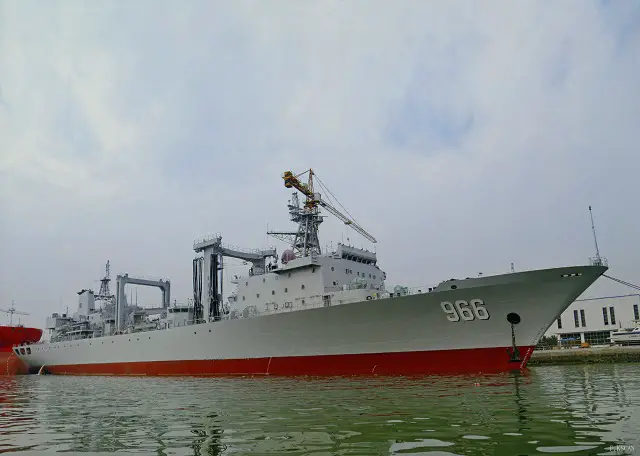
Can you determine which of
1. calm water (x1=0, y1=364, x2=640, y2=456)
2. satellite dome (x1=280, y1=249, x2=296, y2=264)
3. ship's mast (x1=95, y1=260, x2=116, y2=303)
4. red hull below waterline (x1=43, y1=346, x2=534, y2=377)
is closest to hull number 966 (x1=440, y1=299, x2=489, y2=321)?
red hull below waterline (x1=43, y1=346, x2=534, y2=377)

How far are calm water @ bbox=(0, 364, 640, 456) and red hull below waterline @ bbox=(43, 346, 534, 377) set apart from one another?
205 inches

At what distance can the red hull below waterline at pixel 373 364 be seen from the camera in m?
17.7

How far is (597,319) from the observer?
48.7 metres

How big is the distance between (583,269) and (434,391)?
8.21 m

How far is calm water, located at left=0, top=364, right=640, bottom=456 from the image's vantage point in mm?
5902

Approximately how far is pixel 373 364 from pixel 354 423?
12.0 m

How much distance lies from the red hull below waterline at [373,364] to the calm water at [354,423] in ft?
17.1

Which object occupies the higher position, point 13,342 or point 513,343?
point 13,342

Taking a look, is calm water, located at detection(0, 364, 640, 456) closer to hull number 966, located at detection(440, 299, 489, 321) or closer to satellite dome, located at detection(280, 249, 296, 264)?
hull number 966, located at detection(440, 299, 489, 321)

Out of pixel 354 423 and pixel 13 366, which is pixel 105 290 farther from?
pixel 354 423

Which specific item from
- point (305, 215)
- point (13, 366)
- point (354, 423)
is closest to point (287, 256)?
point (305, 215)

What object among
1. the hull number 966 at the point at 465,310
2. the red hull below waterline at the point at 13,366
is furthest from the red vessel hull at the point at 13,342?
the hull number 966 at the point at 465,310

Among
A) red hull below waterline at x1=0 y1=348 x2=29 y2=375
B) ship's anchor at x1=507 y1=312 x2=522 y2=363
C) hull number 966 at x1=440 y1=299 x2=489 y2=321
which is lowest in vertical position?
red hull below waterline at x1=0 y1=348 x2=29 y2=375

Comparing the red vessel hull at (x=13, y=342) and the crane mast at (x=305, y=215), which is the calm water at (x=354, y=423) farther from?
the red vessel hull at (x=13, y=342)
